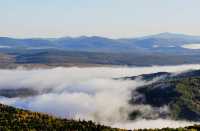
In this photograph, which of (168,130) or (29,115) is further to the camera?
(29,115)

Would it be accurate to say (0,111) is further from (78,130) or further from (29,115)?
(78,130)

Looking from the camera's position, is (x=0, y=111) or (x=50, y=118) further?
(x=0, y=111)

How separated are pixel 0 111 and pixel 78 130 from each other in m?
26.0

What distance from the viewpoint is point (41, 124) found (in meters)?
103

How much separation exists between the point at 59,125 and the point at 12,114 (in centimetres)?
1473

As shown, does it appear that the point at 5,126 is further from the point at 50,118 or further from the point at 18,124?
the point at 50,118

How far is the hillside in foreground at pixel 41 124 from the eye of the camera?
328 ft

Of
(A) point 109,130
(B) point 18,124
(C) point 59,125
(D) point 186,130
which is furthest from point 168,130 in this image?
(B) point 18,124

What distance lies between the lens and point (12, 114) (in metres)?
114

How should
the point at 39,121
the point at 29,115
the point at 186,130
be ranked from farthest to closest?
the point at 29,115 < the point at 39,121 < the point at 186,130

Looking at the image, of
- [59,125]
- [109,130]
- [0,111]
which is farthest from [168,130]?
[0,111]

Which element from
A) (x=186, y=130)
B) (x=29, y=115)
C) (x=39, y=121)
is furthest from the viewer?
(x=29, y=115)

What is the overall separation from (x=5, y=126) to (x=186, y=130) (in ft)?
102

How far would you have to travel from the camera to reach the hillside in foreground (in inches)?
3939
